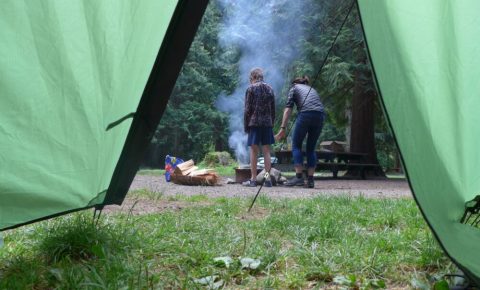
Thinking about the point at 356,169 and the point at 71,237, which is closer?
the point at 71,237

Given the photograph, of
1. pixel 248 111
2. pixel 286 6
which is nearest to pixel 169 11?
pixel 248 111

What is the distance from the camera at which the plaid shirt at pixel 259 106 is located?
678 centimetres

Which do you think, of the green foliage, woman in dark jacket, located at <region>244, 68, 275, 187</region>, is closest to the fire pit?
woman in dark jacket, located at <region>244, 68, 275, 187</region>

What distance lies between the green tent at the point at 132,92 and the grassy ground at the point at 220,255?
197 millimetres

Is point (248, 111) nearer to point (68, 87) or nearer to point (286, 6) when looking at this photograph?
point (68, 87)

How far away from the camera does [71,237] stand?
7.20 ft

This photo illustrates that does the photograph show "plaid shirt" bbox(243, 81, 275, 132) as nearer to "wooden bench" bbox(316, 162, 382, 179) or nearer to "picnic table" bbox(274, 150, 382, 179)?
"picnic table" bbox(274, 150, 382, 179)

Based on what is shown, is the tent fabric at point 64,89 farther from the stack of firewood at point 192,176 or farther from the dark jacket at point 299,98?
the stack of firewood at point 192,176

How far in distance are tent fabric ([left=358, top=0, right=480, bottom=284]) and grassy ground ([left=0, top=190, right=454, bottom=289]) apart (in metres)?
0.35

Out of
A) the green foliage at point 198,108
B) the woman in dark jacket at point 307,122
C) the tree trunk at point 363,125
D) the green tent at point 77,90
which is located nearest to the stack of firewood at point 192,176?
the woman in dark jacket at point 307,122

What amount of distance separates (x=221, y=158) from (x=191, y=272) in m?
15.5

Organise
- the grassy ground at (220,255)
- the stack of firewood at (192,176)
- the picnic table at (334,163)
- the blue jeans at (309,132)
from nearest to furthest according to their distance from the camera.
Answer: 1. the grassy ground at (220,255)
2. the blue jeans at (309,132)
3. the stack of firewood at (192,176)
4. the picnic table at (334,163)

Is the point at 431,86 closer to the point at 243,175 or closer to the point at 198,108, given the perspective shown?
the point at 243,175

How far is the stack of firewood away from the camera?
25.2ft
